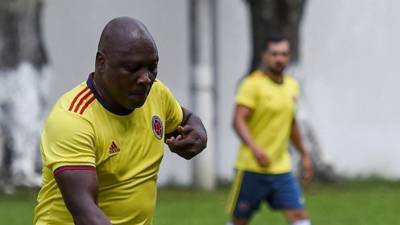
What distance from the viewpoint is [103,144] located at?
214 inches

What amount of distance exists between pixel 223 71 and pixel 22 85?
3484mm

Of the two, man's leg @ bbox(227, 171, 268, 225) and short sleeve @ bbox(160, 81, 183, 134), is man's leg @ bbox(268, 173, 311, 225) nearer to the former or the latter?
man's leg @ bbox(227, 171, 268, 225)

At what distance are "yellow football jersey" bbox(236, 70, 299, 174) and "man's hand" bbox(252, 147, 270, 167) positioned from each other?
0.18 meters

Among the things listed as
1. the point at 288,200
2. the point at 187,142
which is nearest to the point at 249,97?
the point at 288,200

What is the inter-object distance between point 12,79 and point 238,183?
8268 mm

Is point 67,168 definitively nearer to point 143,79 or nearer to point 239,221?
point 143,79

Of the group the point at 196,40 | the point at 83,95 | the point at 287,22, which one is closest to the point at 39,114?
the point at 196,40

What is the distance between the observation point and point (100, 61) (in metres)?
5.30

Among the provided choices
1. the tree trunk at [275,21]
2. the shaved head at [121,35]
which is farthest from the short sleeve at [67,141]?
the tree trunk at [275,21]

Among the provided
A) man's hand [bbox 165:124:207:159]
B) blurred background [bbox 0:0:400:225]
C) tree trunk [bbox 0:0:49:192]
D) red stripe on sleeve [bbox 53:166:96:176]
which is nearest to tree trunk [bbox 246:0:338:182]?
blurred background [bbox 0:0:400:225]

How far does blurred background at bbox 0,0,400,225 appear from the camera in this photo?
18.5m

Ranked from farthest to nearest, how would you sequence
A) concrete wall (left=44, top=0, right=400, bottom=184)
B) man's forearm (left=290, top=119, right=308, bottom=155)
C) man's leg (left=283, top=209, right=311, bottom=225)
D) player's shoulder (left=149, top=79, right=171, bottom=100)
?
concrete wall (left=44, top=0, right=400, bottom=184) → man's forearm (left=290, top=119, right=308, bottom=155) → man's leg (left=283, top=209, right=311, bottom=225) → player's shoulder (left=149, top=79, right=171, bottom=100)

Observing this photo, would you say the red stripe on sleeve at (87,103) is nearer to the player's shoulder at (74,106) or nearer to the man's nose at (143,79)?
the player's shoulder at (74,106)

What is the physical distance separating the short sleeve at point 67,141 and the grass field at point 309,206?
861 centimetres
